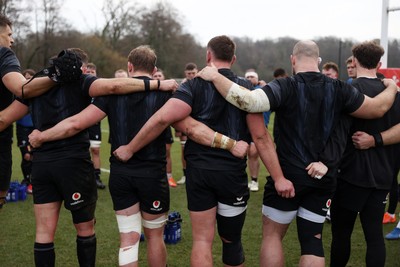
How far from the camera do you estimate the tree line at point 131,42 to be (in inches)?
1582

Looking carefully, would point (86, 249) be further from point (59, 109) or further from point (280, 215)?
point (280, 215)

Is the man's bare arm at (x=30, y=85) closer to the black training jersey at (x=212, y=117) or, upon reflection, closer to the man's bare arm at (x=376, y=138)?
the black training jersey at (x=212, y=117)

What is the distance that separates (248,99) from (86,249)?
2087 millimetres

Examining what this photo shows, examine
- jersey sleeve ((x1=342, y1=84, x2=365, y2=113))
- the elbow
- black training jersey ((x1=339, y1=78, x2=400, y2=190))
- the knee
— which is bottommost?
the knee

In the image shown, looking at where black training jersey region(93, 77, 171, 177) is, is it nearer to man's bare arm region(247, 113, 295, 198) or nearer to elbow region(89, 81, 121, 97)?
elbow region(89, 81, 121, 97)

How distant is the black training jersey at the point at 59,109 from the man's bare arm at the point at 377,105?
231 cm

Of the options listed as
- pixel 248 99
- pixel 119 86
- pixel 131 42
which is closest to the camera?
pixel 248 99

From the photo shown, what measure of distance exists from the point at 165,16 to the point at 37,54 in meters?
15.5

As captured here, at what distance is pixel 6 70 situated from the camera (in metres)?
3.98

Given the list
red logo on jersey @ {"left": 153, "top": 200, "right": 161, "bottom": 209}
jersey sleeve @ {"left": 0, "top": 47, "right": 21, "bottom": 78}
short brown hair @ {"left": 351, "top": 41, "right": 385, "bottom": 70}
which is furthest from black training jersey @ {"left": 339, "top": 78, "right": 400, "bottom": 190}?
jersey sleeve @ {"left": 0, "top": 47, "right": 21, "bottom": 78}

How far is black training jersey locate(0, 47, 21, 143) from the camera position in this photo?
3.99 m

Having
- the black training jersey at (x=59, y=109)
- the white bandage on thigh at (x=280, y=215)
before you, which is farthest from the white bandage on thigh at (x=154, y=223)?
the white bandage on thigh at (x=280, y=215)

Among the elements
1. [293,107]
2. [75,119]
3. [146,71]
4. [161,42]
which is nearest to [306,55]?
[293,107]

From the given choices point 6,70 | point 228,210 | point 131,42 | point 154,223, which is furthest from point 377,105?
point 131,42
